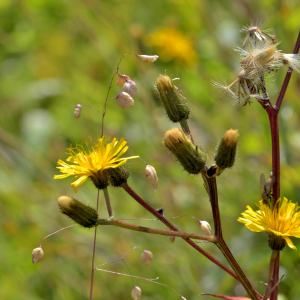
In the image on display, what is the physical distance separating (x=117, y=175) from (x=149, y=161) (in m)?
1.66

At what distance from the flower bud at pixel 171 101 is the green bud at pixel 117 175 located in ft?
0.81

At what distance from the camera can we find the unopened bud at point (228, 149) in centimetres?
95

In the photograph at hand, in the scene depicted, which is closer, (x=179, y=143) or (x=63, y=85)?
(x=179, y=143)

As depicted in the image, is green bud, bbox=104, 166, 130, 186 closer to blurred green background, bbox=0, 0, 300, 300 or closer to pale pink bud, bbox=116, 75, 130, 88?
pale pink bud, bbox=116, 75, 130, 88

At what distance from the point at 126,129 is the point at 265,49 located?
199 cm

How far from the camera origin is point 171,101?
1.08 m

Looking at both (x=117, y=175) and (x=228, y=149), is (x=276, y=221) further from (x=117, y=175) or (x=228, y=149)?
(x=117, y=175)

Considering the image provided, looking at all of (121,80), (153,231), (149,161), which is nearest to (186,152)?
(153,231)

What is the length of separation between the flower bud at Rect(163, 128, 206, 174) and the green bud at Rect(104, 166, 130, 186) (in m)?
0.16

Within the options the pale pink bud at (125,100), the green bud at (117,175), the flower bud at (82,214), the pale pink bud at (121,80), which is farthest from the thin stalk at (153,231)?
the pale pink bud at (121,80)

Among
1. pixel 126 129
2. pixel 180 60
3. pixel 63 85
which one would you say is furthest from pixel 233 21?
pixel 63 85

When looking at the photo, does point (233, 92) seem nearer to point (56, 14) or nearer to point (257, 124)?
point (257, 124)

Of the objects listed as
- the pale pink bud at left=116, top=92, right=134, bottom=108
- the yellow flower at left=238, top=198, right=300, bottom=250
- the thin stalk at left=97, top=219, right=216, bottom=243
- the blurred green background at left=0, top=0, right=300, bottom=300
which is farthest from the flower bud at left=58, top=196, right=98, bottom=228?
the blurred green background at left=0, top=0, right=300, bottom=300

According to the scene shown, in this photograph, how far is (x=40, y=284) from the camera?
2504 millimetres
